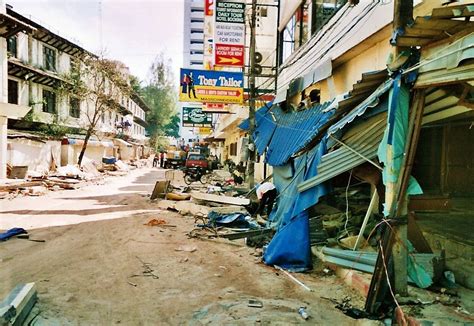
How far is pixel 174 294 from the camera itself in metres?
5.28

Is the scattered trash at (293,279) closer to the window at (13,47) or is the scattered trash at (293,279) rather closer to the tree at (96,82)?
the window at (13,47)

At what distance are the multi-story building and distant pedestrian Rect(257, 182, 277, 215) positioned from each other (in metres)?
18.5

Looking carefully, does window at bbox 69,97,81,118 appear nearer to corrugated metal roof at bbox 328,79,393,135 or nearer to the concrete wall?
the concrete wall

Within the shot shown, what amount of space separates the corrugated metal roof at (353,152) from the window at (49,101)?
29.7m

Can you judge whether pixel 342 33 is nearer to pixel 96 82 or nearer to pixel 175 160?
pixel 96 82

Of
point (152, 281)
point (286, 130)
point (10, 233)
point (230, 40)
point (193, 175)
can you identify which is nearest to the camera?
point (152, 281)

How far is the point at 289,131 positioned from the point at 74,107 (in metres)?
30.1

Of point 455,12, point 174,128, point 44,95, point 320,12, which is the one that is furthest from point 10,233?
point 174,128

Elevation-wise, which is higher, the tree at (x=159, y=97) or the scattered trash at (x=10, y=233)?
the tree at (x=159, y=97)

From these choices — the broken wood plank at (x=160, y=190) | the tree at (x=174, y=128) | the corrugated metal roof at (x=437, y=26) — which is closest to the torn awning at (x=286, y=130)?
the corrugated metal roof at (x=437, y=26)

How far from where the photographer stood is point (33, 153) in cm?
2558

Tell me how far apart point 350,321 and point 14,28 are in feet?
77.6

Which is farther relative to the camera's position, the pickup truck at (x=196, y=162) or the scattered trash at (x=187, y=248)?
the pickup truck at (x=196, y=162)

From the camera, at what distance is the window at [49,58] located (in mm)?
29969
